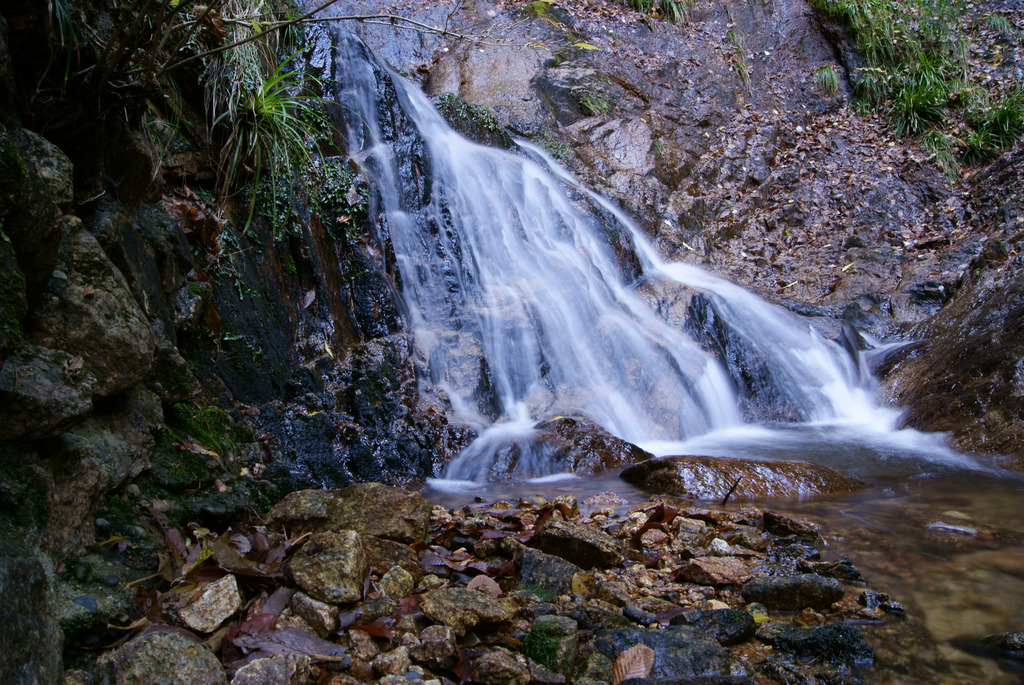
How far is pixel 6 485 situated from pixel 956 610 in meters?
2.93

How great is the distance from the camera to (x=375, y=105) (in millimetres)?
7055

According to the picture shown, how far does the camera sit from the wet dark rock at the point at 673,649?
6.13ft

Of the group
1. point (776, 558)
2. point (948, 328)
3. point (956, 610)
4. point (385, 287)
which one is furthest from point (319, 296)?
point (948, 328)

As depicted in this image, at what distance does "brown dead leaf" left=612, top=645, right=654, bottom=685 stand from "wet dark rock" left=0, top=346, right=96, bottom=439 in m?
1.76

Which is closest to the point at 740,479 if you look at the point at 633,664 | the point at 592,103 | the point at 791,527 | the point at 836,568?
the point at 791,527

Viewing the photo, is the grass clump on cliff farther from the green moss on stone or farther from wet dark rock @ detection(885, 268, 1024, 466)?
the green moss on stone

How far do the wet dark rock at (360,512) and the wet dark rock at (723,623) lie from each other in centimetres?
116

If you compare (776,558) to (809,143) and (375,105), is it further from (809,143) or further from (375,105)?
(809,143)

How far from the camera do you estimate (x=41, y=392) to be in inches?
69.9

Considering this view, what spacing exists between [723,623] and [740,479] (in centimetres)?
223

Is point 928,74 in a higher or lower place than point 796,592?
higher

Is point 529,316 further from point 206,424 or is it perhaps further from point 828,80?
point 828,80

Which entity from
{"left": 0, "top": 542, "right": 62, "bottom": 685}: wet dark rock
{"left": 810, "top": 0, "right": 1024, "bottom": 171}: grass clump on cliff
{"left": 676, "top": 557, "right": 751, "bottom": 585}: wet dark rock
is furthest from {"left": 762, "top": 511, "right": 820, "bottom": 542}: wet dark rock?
{"left": 810, "top": 0, "right": 1024, "bottom": 171}: grass clump on cliff

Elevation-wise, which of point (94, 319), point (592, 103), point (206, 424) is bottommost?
point (206, 424)
